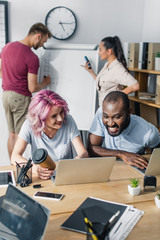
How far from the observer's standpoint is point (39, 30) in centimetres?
313

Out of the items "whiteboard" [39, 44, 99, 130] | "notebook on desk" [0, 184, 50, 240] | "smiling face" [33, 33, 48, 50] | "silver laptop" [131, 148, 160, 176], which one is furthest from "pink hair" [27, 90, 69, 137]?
"whiteboard" [39, 44, 99, 130]

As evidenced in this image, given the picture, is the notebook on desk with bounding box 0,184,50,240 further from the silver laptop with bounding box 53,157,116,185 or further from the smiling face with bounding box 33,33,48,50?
the smiling face with bounding box 33,33,48,50

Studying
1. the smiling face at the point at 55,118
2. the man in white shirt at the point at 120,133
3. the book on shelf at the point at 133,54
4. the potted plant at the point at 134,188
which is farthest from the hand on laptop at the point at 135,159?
the book on shelf at the point at 133,54

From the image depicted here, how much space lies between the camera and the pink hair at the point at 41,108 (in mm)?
1893

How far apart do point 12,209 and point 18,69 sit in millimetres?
2167

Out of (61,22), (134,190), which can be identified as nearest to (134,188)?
(134,190)

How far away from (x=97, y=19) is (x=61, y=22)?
1.46 feet

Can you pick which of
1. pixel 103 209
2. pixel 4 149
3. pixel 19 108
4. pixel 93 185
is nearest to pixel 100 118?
pixel 93 185

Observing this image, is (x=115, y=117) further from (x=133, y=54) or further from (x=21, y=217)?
(x=133, y=54)

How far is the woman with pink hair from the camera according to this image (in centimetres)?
190

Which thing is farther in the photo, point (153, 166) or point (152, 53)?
point (152, 53)

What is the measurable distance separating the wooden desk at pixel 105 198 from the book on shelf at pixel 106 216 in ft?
0.08

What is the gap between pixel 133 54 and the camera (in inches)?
134

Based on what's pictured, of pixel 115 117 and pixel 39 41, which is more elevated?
pixel 39 41
